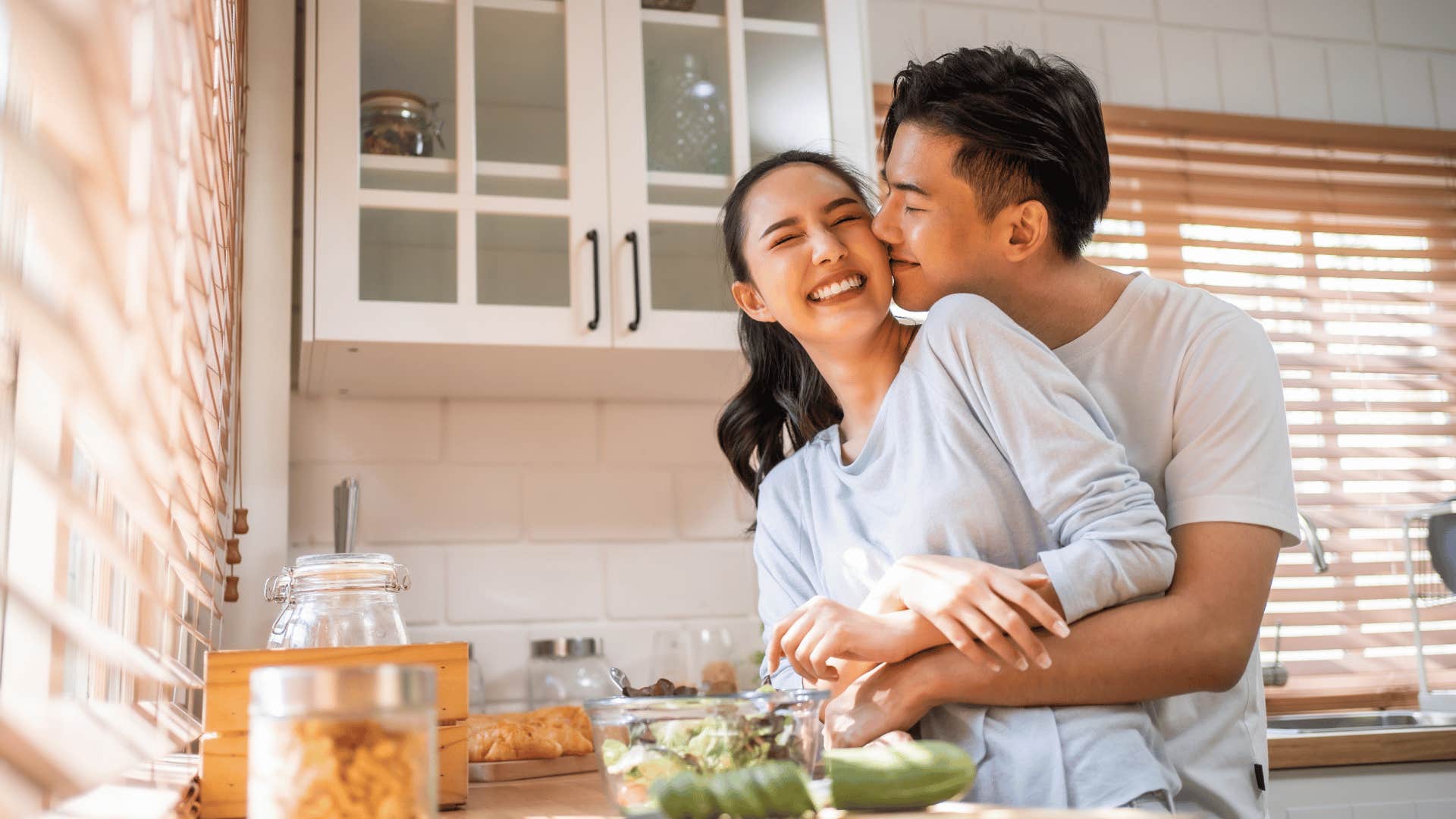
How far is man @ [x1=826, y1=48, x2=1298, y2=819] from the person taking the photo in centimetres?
113

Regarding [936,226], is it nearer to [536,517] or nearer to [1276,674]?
[536,517]

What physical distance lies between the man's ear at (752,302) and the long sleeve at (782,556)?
217 mm

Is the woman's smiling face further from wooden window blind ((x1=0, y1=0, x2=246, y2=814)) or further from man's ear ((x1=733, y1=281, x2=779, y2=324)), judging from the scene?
wooden window blind ((x1=0, y1=0, x2=246, y2=814))

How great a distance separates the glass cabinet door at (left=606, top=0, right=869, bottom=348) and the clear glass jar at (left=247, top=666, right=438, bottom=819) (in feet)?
4.71

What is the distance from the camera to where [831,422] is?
1.67 m

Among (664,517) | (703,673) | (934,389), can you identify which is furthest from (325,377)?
(934,389)

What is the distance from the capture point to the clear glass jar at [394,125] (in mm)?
1968

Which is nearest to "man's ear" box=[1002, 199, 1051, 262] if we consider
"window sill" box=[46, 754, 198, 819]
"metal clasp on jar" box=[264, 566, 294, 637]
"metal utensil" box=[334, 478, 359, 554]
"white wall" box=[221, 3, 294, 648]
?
"metal clasp on jar" box=[264, 566, 294, 637]

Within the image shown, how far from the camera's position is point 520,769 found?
4.70ft

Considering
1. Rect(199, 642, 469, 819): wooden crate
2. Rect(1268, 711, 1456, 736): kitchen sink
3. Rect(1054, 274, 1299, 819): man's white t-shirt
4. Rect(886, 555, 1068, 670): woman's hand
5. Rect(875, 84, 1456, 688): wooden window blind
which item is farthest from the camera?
Rect(875, 84, 1456, 688): wooden window blind

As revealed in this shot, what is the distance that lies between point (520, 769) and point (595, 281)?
2.74ft

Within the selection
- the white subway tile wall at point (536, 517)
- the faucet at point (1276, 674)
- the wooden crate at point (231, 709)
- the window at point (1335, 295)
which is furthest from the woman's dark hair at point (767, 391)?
the faucet at point (1276, 674)

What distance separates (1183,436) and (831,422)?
528 millimetres

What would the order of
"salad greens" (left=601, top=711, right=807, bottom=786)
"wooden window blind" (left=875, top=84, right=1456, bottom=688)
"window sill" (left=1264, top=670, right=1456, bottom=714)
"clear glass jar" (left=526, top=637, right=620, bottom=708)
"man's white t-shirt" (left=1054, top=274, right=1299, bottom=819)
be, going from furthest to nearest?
"wooden window blind" (left=875, top=84, right=1456, bottom=688) < "window sill" (left=1264, top=670, right=1456, bottom=714) < "clear glass jar" (left=526, top=637, right=620, bottom=708) < "man's white t-shirt" (left=1054, top=274, right=1299, bottom=819) < "salad greens" (left=601, top=711, right=807, bottom=786)
